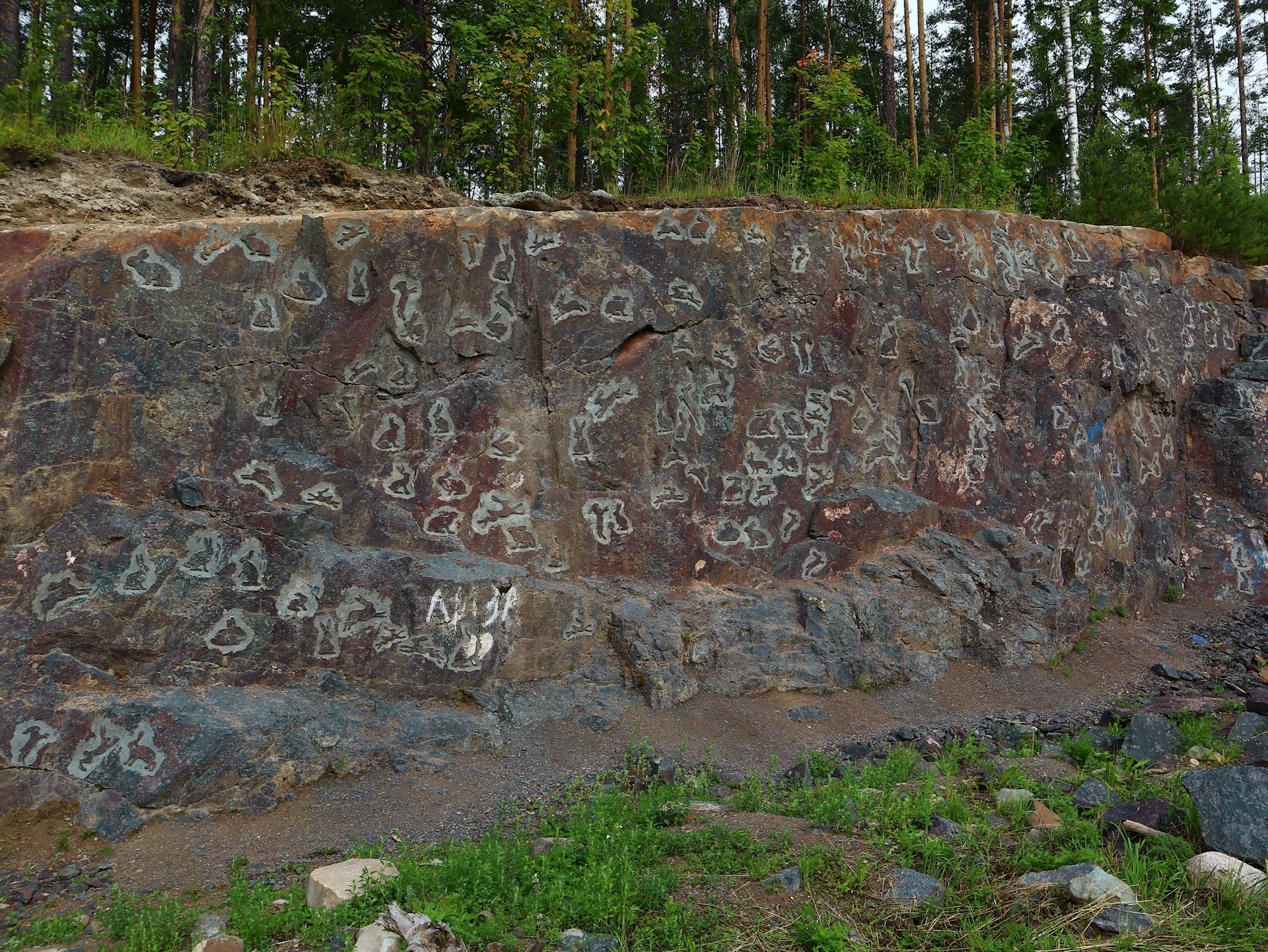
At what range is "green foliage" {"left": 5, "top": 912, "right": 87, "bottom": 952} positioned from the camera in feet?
12.5

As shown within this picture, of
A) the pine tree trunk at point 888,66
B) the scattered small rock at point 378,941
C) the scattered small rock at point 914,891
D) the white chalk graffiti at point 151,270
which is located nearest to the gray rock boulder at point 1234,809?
the scattered small rock at point 914,891

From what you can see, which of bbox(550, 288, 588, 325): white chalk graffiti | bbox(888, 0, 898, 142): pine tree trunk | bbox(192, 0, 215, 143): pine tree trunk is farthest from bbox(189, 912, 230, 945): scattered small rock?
bbox(888, 0, 898, 142): pine tree trunk

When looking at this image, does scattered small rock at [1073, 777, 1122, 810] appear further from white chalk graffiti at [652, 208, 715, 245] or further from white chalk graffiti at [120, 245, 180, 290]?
white chalk graffiti at [120, 245, 180, 290]

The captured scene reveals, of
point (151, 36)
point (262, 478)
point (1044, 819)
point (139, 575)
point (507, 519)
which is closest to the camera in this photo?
point (1044, 819)

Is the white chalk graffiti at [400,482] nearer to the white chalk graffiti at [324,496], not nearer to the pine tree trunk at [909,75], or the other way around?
the white chalk graffiti at [324,496]

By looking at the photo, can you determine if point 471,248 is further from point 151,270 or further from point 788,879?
point 788,879

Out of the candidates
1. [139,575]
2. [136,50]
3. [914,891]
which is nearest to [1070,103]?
[914,891]

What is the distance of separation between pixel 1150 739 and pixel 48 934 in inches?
248

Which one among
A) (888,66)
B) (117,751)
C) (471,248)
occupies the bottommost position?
(117,751)

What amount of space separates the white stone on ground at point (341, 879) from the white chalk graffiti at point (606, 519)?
9.74 ft

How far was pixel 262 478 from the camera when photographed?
19.3 ft

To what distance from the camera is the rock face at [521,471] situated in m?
5.35

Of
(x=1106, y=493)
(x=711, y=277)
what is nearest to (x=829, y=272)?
(x=711, y=277)

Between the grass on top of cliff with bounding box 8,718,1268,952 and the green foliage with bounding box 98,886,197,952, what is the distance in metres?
0.01
